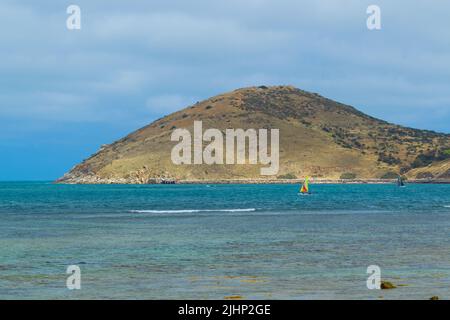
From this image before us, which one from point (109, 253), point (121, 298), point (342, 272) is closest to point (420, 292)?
point (342, 272)

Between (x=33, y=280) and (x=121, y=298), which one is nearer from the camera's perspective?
(x=121, y=298)

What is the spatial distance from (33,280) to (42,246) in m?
15.7

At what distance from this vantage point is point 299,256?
40.6m

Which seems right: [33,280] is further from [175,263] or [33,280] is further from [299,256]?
[299,256]

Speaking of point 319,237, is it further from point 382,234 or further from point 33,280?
point 33,280

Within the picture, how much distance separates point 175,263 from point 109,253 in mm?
6795

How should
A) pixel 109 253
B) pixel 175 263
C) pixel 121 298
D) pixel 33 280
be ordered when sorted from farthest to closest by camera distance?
pixel 109 253 < pixel 175 263 < pixel 33 280 < pixel 121 298

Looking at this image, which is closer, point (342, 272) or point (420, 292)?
point (420, 292)

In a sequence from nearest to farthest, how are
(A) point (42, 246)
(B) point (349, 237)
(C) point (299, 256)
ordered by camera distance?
(C) point (299, 256) → (A) point (42, 246) → (B) point (349, 237)

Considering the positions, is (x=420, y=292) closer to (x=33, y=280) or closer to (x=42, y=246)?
(x=33, y=280)

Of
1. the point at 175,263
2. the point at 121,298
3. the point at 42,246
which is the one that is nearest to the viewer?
the point at 121,298
